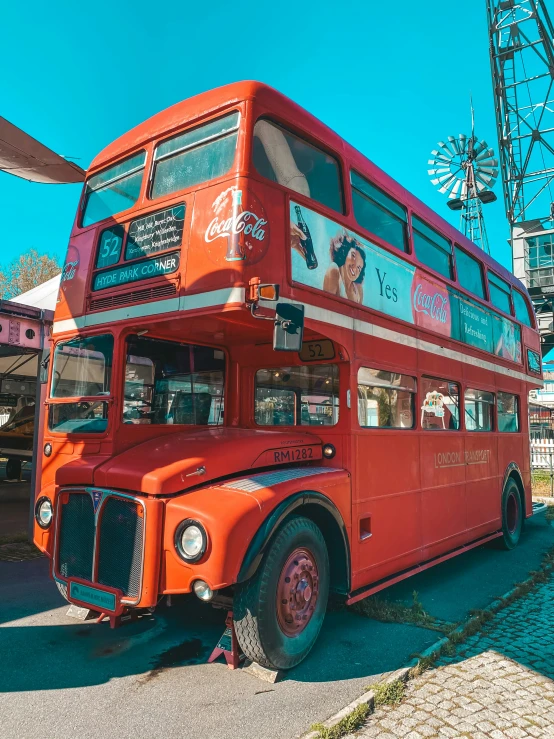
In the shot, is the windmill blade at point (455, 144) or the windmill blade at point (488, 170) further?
the windmill blade at point (455, 144)

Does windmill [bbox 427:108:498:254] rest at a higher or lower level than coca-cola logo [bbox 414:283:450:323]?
higher

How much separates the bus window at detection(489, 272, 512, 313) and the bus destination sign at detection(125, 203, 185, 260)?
5.69 meters

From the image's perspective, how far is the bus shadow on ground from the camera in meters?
3.76

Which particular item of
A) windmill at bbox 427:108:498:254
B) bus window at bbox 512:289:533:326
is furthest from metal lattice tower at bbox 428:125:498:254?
bus window at bbox 512:289:533:326

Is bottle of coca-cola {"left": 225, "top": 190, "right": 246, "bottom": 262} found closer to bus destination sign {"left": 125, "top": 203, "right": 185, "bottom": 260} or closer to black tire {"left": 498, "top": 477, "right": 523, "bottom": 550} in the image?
bus destination sign {"left": 125, "top": 203, "right": 185, "bottom": 260}

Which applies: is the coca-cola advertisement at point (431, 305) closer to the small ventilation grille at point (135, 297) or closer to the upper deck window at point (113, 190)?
the small ventilation grille at point (135, 297)

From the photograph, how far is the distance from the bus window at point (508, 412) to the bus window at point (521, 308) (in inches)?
61.0

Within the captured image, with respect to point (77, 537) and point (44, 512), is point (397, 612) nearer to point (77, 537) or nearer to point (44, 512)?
point (77, 537)

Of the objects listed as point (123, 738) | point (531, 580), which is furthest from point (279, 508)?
point (531, 580)

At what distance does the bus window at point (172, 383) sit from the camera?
4.64m

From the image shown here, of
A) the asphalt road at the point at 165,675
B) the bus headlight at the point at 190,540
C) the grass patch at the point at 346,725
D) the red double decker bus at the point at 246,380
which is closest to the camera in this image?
the grass patch at the point at 346,725

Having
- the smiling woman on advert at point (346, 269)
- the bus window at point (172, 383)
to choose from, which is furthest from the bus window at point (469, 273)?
the bus window at point (172, 383)

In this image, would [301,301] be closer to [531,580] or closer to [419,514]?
[419,514]

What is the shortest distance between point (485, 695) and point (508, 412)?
19.5 feet
